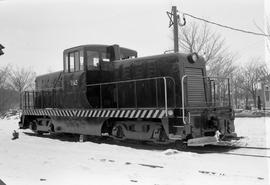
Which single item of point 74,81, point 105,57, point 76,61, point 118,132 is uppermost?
point 105,57

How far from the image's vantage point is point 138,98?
36.8 ft

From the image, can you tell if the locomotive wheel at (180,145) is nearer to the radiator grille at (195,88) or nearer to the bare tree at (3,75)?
the radiator grille at (195,88)

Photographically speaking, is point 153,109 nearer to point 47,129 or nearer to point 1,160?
point 1,160

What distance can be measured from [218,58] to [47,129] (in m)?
14.3

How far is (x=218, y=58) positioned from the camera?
25062 mm

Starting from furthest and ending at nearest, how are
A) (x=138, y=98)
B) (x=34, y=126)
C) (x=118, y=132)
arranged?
(x=34, y=126) → (x=118, y=132) → (x=138, y=98)

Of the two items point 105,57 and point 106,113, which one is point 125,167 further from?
point 105,57

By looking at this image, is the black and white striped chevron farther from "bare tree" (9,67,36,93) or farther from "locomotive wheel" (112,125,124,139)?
"bare tree" (9,67,36,93)

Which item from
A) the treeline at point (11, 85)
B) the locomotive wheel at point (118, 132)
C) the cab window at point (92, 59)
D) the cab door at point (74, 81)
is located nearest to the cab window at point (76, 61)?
the cab door at point (74, 81)

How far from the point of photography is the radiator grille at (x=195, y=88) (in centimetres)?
1047

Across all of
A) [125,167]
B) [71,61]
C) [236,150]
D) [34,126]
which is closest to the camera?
[125,167]

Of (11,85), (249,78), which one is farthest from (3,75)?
(249,78)

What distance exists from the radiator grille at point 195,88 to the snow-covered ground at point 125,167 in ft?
6.16

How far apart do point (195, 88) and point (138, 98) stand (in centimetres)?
175
